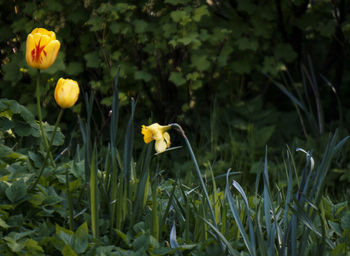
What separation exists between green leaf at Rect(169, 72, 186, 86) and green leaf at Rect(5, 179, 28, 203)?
5.75 feet

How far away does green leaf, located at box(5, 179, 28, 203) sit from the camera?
6.08 ft

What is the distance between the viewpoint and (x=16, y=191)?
1858 millimetres

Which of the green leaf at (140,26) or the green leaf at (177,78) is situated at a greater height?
the green leaf at (140,26)

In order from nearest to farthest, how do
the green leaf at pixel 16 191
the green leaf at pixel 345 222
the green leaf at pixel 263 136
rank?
the green leaf at pixel 16 191, the green leaf at pixel 345 222, the green leaf at pixel 263 136

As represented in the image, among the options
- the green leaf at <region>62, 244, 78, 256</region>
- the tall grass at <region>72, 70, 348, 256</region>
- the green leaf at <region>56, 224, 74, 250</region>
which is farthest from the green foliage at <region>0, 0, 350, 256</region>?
the green leaf at <region>62, 244, 78, 256</region>

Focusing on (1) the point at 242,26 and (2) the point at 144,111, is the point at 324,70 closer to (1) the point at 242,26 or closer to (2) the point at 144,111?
(1) the point at 242,26

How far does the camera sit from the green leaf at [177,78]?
11.4 feet

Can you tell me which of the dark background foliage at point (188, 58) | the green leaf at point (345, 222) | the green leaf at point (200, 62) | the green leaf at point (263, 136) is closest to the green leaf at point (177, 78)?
the dark background foliage at point (188, 58)

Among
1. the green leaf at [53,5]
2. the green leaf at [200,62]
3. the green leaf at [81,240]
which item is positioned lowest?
the green leaf at [81,240]

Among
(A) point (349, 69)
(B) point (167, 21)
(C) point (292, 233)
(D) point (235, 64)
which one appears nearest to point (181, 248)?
(C) point (292, 233)

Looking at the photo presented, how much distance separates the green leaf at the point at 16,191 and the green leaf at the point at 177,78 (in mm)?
1751

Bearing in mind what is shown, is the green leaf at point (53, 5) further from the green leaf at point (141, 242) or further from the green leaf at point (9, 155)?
the green leaf at point (141, 242)

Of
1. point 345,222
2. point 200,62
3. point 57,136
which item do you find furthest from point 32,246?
point 200,62

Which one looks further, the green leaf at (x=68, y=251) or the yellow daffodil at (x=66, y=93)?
the yellow daffodil at (x=66, y=93)
